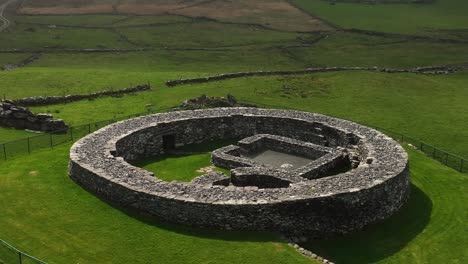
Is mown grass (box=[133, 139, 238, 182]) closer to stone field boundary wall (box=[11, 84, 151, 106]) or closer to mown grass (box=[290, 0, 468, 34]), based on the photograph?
stone field boundary wall (box=[11, 84, 151, 106])

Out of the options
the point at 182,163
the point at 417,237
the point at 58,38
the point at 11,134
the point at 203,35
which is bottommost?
the point at 417,237

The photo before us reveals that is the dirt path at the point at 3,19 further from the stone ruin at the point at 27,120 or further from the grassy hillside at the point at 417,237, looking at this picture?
the grassy hillside at the point at 417,237

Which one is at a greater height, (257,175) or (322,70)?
(322,70)

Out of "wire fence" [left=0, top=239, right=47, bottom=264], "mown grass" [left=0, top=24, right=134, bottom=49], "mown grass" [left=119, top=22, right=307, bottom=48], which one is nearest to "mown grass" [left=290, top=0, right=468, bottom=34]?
"mown grass" [left=119, top=22, right=307, bottom=48]

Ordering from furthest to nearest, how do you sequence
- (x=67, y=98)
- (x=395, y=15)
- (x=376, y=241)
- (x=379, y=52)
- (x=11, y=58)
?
(x=395, y=15), (x=379, y=52), (x=11, y=58), (x=67, y=98), (x=376, y=241)

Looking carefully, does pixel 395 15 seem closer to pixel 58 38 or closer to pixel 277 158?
pixel 58 38

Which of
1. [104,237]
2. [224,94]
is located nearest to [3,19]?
[224,94]

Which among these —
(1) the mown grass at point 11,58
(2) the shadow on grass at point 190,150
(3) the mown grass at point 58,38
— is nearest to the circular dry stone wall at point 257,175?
(2) the shadow on grass at point 190,150
